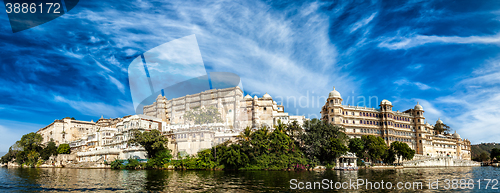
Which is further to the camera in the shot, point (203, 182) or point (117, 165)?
point (117, 165)

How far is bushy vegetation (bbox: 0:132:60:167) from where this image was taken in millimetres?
81875

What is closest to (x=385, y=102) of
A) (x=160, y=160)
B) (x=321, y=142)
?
(x=321, y=142)

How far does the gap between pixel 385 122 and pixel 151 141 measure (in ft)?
186

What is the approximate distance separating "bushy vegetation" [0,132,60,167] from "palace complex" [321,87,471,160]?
74522 mm

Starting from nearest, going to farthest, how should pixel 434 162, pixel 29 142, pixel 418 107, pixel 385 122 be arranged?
pixel 434 162 → pixel 385 122 → pixel 418 107 → pixel 29 142

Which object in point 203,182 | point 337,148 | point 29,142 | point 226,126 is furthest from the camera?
point 29,142

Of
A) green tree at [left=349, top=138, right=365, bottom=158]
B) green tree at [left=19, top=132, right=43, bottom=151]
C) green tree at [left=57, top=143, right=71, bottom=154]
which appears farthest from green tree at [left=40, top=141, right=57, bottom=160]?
green tree at [left=349, top=138, right=365, bottom=158]

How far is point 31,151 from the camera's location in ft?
277

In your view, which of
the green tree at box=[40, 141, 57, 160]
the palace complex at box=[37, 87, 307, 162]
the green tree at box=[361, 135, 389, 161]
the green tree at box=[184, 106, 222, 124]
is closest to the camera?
the palace complex at box=[37, 87, 307, 162]

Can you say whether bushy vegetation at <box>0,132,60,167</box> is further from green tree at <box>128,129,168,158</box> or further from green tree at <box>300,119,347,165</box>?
green tree at <box>300,119,347,165</box>

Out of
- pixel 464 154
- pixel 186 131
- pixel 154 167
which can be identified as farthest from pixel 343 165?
pixel 464 154

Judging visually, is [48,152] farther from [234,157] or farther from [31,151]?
[234,157]

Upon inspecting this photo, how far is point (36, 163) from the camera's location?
8075 centimetres

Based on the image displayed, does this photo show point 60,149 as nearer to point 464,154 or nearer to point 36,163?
point 36,163
